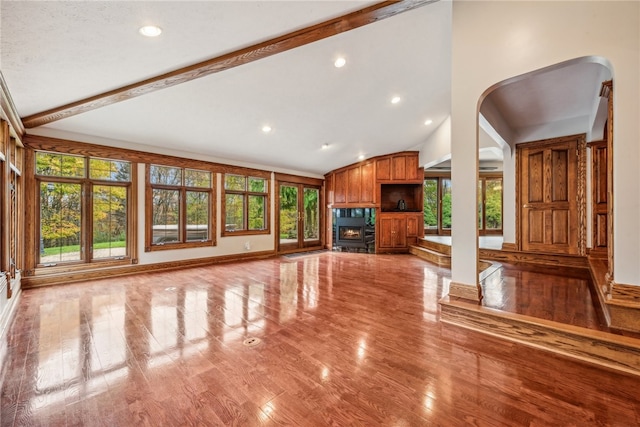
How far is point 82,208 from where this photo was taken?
455 centimetres

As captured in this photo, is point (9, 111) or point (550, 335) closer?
point (550, 335)

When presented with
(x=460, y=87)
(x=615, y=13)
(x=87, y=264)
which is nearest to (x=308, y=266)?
(x=87, y=264)

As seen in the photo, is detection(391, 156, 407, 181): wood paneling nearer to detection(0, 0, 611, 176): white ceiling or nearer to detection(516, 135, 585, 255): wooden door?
detection(0, 0, 611, 176): white ceiling

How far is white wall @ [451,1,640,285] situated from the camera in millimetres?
2049

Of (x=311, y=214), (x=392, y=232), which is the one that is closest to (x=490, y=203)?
(x=392, y=232)

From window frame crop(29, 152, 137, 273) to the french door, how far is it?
11.0ft

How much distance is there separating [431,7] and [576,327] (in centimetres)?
317

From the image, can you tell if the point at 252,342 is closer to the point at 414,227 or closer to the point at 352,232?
the point at 352,232

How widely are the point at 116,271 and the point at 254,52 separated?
441cm

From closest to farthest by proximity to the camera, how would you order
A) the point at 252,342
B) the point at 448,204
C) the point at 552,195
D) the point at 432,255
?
1. the point at 252,342
2. the point at 552,195
3. the point at 432,255
4. the point at 448,204

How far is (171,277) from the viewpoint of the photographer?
4723 mm

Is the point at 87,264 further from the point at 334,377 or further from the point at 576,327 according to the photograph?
the point at 576,327

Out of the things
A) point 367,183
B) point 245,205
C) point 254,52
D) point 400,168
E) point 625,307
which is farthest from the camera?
point 367,183

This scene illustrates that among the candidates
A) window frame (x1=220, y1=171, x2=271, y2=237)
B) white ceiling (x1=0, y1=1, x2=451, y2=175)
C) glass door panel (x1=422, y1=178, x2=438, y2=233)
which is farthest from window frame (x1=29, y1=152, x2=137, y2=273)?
glass door panel (x1=422, y1=178, x2=438, y2=233)
